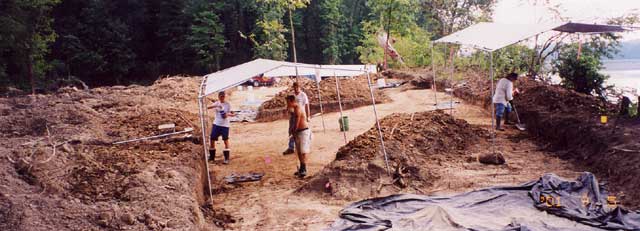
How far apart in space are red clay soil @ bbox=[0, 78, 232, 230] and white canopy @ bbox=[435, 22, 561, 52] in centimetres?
634

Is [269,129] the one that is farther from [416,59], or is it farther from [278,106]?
[416,59]

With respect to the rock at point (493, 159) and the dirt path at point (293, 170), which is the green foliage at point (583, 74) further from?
the rock at point (493, 159)

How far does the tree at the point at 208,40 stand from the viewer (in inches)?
1564

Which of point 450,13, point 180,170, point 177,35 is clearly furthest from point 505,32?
point 177,35

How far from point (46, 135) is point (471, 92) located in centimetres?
1325

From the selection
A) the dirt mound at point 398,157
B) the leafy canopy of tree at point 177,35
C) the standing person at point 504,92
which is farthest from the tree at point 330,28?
the dirt mound at point 398,157

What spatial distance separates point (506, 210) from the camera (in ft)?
20.3

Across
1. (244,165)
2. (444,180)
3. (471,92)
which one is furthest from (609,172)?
(471,92)

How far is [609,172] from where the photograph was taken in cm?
741

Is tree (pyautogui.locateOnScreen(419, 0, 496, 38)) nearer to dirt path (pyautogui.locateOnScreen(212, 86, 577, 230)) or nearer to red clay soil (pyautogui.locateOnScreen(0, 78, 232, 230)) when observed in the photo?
dirt path (pyautogui.locateOnScreen(212, 86, 577, 230))

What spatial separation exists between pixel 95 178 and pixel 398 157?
4897 mm

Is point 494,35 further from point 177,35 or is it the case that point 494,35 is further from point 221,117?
point 177,35

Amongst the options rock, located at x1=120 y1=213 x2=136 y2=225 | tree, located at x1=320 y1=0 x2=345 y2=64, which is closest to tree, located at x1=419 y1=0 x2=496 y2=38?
tree, located at x1=320 y1=0 x2=345 y2=64

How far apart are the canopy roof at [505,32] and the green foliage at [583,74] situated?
2767mm
